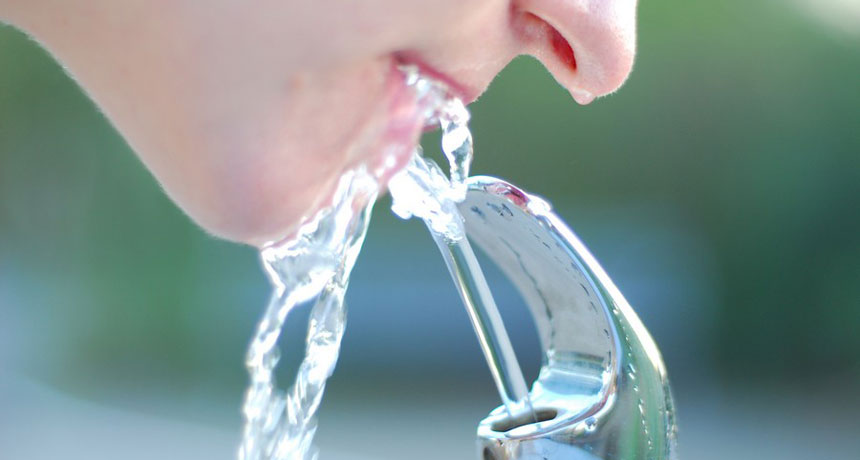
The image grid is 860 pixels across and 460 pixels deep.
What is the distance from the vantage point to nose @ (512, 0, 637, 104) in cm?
50

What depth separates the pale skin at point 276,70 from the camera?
0.45 m

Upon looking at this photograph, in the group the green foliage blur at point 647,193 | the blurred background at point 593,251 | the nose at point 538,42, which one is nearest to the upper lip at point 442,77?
the nose at point 538,42

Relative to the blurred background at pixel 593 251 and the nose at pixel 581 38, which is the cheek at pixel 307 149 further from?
the blurred background at pixel 593 251

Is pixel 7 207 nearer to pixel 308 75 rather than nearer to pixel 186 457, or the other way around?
pixel 186 457

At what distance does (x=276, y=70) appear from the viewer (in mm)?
454

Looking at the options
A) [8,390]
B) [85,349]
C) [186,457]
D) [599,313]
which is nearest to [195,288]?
[85,349]

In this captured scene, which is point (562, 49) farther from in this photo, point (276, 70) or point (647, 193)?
point (647, 193)

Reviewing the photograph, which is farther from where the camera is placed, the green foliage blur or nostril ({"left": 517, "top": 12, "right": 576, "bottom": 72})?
the green foliage blur

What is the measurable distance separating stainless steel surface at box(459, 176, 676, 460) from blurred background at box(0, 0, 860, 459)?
13.0ft

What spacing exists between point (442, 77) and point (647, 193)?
477 cm

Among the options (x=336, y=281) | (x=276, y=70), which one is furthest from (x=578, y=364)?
(x=276, y=70)

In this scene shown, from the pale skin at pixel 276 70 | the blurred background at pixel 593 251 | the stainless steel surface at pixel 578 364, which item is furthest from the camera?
the blurred background at pixel 593 251

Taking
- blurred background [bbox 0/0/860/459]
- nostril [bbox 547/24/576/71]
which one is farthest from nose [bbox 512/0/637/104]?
blurred background [bbox 0/0/860/459]

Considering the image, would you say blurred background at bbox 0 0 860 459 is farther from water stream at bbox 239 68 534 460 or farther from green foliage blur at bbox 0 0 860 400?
water stream at bbox 239 68 534 460
